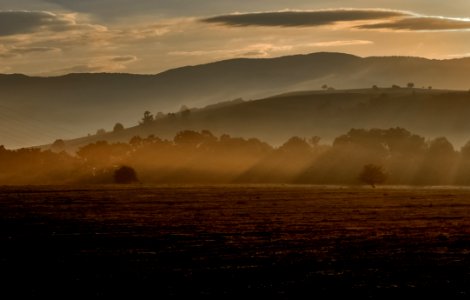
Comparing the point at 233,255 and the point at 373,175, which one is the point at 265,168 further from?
the point at 233,255

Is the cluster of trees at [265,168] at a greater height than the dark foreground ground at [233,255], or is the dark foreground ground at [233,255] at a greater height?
the cluster of trees at [265,168]

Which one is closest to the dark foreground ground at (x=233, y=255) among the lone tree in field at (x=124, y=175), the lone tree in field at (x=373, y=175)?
the lone tree in field at (x=124, y=175)

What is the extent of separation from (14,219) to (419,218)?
3187 centimetres

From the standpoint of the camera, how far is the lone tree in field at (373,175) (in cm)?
16588

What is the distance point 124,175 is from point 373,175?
162ft

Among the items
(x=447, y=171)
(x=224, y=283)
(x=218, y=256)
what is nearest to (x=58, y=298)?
(x=224, y=283)

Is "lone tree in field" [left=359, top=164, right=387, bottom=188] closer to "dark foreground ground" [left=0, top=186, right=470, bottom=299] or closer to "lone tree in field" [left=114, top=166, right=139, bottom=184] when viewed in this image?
"lone tree in field" [left=114, top=166, right=139, bottom=184]

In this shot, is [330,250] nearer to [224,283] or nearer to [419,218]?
[224,283]

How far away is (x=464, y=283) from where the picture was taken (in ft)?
105

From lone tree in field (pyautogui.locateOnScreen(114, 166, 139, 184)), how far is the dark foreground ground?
9348cm

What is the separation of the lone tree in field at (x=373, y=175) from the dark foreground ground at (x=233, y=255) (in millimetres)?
95188

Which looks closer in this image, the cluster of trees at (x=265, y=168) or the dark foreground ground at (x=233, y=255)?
the dark foreground ground at (x=233, y=255)

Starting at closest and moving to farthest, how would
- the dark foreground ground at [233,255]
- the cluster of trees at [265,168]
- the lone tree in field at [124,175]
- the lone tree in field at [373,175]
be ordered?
1. the dark foreground ground at [233,255]
2. the lone tree in field at [124,175]
3. the lone tree in field at [373,175]
4. the cluster of trees at [265,168]

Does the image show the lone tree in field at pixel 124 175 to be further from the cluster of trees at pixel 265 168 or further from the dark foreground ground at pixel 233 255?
the dark foreground ground at pixel 233 255
